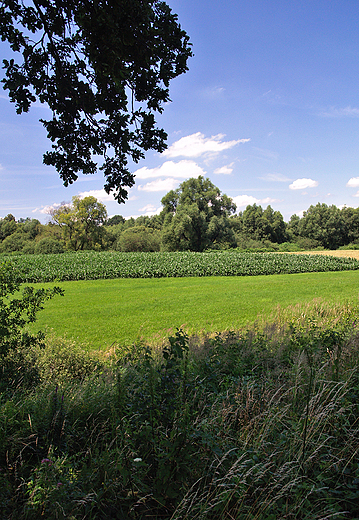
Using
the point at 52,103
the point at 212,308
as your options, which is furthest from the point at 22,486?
the point at 212,308

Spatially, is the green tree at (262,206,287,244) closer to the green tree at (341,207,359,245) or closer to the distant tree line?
the distant tree line

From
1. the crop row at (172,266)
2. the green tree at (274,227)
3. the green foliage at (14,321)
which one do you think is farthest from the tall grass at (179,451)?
the green tree at (274,227)

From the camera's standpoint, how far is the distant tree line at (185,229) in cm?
4778

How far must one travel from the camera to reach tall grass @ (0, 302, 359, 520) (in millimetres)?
2043

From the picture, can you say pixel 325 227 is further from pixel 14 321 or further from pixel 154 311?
pixel 14 321

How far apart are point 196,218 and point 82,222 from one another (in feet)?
67.4

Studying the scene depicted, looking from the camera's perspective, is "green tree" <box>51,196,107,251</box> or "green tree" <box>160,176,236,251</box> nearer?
"green tree" <box>160,176,236,251</box>

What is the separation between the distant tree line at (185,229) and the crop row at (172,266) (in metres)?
16.2

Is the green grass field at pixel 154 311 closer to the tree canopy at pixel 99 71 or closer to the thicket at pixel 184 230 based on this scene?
the tree canopy at pixel 99 71

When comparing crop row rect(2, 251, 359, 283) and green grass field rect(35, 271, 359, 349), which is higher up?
crop row rect(2, 251, 359, 283)

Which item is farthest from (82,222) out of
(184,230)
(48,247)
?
(184,230)

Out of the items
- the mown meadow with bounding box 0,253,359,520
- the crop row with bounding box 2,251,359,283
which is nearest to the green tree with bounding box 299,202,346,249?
the crop row with bounding box 2,251,359,283

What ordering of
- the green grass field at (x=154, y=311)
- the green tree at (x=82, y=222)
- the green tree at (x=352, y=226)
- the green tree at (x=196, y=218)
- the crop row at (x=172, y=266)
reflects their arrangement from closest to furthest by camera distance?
the green grass field at (x=154, y=311) → the crop row at (x=172, y=266) → the green tree at (x=196, y=218) → the green tree at (x=82, y=222) → the green tree at (x=352, y=226)

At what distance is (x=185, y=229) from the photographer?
152ft
